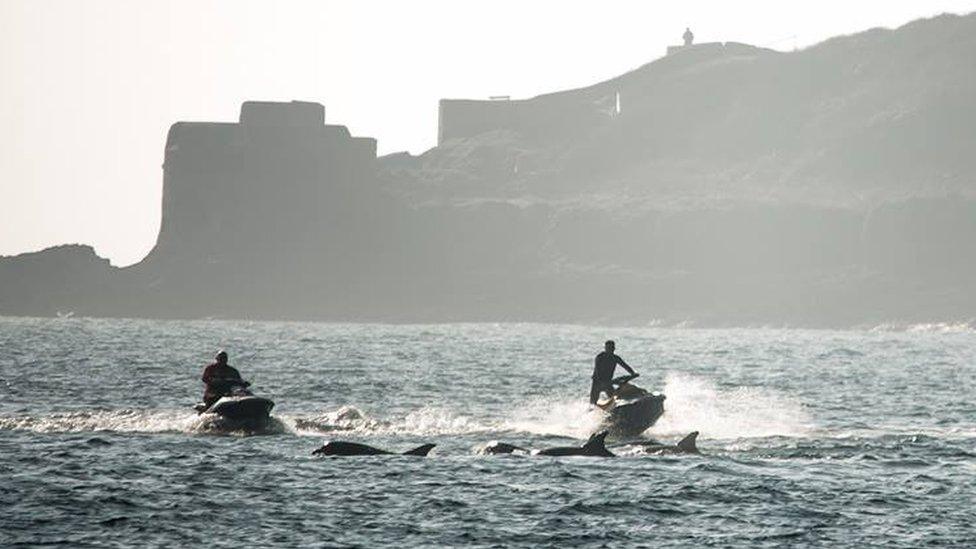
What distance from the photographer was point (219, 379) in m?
47.4

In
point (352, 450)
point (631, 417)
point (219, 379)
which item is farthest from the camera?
point (631, 417)

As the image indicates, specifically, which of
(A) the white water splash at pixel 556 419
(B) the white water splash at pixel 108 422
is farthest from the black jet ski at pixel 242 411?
(A) the white water splash at pixel 556 419

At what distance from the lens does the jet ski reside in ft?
156

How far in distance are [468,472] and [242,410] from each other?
8.04 meters

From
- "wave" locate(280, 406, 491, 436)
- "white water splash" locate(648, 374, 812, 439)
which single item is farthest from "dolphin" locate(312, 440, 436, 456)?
"white water splash" locate(648, 374, 812, 439)

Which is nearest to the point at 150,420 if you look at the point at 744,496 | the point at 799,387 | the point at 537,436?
the point at 537,436

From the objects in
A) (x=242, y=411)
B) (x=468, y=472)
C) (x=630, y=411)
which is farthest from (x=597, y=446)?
(x=242, y=411)

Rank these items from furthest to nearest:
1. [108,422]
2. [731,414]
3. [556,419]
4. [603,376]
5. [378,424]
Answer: [731,414] → [556,419] → [378,424] → [108,422] → [603,376]

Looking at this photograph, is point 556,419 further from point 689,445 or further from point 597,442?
point 597,442

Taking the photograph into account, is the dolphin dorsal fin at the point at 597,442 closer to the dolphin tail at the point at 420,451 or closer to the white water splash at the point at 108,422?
the dolphin tail at the point at 420,451

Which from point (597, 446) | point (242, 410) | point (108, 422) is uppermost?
point (242, 410)

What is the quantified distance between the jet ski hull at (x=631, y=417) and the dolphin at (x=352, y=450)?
5650mm

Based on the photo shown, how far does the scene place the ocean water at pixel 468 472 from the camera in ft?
111

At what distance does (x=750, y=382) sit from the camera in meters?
85.6
